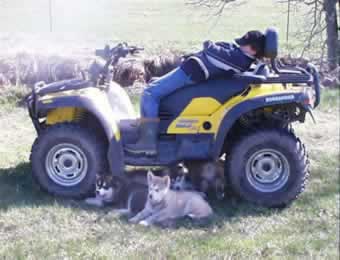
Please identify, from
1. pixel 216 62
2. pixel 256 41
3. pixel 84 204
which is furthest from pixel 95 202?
pixel 256 41

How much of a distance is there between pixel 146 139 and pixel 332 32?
791 cm

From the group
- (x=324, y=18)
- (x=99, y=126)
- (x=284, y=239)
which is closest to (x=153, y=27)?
(x=324, y=18)

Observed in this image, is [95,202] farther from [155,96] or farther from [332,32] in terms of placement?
[332,32]

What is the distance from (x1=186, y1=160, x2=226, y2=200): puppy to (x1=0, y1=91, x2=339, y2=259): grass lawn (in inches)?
5.8

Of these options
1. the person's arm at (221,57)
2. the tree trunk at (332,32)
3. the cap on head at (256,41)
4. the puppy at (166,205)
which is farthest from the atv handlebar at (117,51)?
the tree trunk at (332,32)

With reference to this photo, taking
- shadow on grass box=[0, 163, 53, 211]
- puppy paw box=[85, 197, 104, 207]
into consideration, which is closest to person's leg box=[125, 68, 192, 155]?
puppy paw box=[85, 197, 104, 207]

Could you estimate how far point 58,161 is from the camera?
258 inches

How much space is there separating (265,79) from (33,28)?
11817mm

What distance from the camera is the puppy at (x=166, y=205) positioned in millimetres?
6055

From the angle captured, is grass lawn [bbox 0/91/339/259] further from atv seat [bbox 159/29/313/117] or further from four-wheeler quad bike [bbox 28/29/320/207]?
atv seat [bbox 159/29/313/117]

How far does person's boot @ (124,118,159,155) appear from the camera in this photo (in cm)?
639

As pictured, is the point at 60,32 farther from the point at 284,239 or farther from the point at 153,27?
the point at 284,239

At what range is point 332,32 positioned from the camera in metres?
13.4

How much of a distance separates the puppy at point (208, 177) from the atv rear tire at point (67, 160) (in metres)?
0.84
